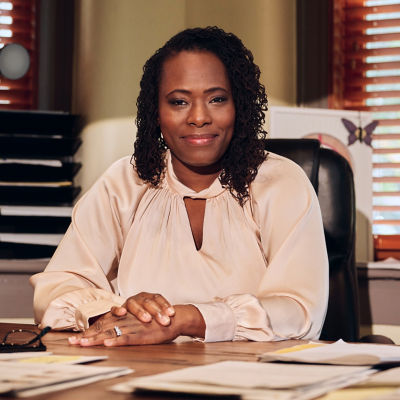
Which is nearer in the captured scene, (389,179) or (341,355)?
(341,355)

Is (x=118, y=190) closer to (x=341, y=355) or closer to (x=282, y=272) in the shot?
(x=282, y=272)

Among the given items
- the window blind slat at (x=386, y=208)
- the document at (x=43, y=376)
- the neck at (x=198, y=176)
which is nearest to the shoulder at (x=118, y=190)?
the neck at (x=198, y=176)

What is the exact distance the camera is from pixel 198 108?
1.93 metres

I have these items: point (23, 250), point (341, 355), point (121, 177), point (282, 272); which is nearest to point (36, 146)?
point (23, 250)

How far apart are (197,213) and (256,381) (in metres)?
1.21

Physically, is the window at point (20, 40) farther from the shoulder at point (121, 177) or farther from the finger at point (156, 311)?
the finger at point (156, 311)

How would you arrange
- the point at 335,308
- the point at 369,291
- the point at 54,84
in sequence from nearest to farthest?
1. the point at 335,308
2. the point at 369,291
3. the point at 54,84

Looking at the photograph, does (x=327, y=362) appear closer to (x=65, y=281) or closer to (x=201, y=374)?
(x=201, y=374)

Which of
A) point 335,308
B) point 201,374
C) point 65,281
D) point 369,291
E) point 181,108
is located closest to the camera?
point 201,374

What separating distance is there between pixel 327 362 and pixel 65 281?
957 millimetres

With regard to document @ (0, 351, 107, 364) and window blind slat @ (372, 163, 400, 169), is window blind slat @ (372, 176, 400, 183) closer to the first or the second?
window blind slat @ (372, 163, 400, 169)

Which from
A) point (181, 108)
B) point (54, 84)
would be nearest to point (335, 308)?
point (181, 108)

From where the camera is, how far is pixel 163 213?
198 cm

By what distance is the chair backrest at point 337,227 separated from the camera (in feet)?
7.05
